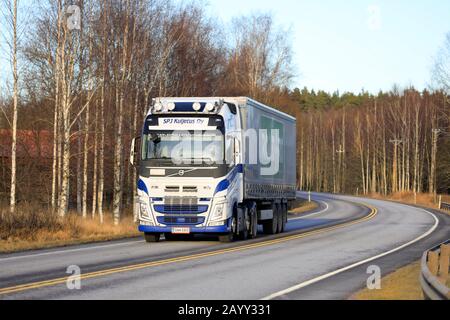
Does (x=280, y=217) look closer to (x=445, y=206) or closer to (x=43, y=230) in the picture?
(x=43, y=230)

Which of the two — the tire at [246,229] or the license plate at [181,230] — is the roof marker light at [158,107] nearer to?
the license plate at [181,230]

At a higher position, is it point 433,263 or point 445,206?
point 433,263

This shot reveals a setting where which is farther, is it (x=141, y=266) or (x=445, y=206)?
(x=445, y=206)

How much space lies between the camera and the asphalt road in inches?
500

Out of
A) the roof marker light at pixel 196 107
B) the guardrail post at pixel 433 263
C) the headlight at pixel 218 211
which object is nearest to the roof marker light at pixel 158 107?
the roof marker light at pixel 196 107

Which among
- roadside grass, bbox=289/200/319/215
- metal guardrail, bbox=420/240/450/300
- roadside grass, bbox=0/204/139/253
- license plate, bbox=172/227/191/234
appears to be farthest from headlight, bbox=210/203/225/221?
roadside grass, bbox=289/200/319/215

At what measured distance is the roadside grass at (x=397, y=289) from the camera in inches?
490

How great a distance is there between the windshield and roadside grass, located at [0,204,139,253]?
147 inches

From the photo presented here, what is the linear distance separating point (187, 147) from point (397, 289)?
11.4 m

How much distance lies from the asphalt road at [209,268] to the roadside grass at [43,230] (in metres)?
1.30

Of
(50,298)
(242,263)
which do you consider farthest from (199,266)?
(50,298)

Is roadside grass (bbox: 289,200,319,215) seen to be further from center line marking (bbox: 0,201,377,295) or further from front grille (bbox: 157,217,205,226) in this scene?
front grille (bbox: 157,217,205,226)

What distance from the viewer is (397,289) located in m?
13.5

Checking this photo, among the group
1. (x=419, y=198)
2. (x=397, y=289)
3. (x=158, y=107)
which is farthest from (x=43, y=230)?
(x=419, y=198)
